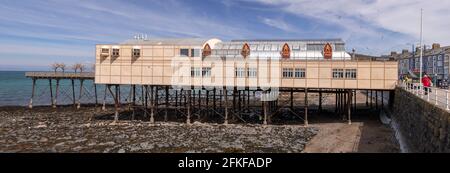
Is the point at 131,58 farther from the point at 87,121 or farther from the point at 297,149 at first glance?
the point at 297,149

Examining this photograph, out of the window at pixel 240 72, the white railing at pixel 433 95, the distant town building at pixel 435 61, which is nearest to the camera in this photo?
the white railing at pixel 433 95

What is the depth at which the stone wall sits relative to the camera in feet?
50.5

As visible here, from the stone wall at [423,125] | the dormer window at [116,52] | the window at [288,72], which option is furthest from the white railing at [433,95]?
the dormer window at [116,52]

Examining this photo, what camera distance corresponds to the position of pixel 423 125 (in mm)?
19812

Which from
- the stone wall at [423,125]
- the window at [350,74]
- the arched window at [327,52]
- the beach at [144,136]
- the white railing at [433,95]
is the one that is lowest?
the beach at [144,136]

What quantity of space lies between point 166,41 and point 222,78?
8.60 m

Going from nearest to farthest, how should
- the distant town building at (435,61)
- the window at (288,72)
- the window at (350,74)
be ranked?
the window at (350,74)
the window at (288,72)
the distant town building at (435,61)

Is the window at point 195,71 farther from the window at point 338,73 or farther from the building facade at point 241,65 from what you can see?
the window at point 338,73

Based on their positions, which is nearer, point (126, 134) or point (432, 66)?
point (126, 134)

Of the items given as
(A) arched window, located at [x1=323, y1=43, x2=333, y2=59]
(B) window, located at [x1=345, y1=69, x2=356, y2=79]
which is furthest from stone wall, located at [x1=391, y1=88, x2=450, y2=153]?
(A) arched window, located at [x1=323, y1=43, x2=333, y2=59]

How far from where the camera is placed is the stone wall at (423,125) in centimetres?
1539

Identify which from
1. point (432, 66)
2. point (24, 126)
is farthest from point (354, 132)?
point (432, 66)

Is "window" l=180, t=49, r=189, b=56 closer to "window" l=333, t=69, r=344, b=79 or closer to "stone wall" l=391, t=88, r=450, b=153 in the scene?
"window" l=333, t=69, r=344, b=79
